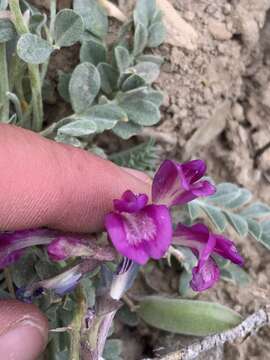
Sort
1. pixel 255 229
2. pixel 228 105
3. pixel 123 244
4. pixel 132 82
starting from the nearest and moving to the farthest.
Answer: pixel 123 244
pixel 132 82
pixel 255 229
pixel 228 105

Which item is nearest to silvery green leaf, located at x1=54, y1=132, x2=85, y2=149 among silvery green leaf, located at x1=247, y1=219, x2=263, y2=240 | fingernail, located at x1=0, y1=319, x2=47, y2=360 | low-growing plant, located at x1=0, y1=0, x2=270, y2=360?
low-growing plant, located at x1=0, y1=0, x2=270, y2=360

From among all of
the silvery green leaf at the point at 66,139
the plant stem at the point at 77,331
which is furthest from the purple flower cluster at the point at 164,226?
the silvery green leaf at the point at 66,139

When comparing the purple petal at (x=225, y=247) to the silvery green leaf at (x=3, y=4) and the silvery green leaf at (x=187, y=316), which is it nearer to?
the silvery green leaf at (x=187, y=316)

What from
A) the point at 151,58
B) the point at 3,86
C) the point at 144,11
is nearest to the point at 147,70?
the point at 151,58

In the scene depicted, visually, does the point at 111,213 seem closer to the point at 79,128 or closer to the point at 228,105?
the point at 79,128

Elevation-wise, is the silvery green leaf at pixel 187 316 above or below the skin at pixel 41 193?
below

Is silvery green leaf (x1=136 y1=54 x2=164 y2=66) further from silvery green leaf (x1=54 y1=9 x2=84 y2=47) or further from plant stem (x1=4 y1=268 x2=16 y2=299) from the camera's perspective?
plant stem (x1=4 y1=268 x2=16 y2=299)

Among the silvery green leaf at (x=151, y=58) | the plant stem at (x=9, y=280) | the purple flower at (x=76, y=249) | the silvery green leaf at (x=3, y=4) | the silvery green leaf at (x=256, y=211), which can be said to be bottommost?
the plant stem at (x=9, y=280)
